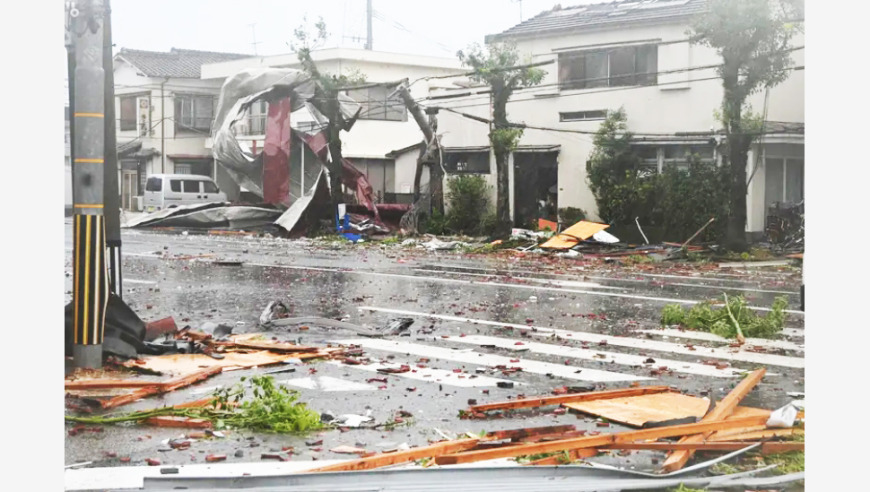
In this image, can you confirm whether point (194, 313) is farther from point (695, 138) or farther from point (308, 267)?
point (695, 138)

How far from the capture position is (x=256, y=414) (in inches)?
288

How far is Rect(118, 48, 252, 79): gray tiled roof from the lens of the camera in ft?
157

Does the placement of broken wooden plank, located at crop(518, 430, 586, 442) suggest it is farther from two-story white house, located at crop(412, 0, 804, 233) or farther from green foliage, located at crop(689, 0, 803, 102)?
two-story white house, located at crop(412, 0, 804, 233)

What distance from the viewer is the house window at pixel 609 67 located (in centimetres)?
3027

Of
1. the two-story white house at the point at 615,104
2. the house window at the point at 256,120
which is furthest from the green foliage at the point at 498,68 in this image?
the house window at the point at 256,120

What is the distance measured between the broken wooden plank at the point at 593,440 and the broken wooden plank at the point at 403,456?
0.12 metres

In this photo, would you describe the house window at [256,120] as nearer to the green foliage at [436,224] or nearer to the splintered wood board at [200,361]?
the green foliage at [436,224]

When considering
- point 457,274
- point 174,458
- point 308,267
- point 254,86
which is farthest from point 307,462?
point 254,86

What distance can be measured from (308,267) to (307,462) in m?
15.6

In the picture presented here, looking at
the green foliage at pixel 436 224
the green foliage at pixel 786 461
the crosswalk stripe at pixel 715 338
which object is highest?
the green foliage at pixel 436 224

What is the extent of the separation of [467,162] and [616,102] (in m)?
6.70

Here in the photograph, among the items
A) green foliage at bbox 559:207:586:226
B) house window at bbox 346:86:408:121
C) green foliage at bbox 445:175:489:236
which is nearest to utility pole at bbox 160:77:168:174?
house window at bbox 346:86:408:121

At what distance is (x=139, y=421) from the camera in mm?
7375

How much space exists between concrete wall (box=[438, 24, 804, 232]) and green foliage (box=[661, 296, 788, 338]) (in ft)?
48.8
